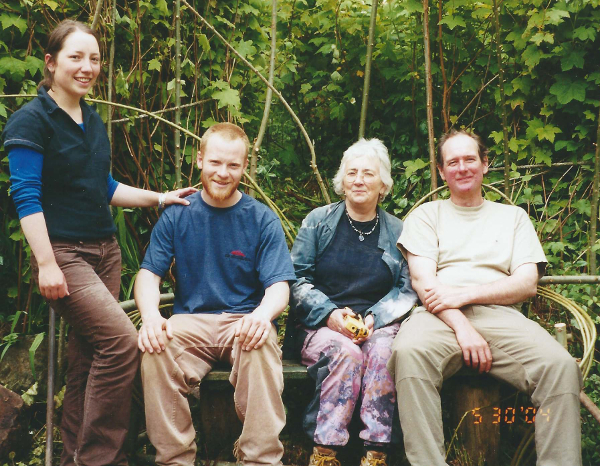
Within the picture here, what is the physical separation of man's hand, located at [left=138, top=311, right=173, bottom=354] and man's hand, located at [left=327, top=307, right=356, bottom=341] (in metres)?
0.70

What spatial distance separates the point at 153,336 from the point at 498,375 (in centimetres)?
140

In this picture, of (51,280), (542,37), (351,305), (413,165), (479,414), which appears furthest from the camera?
(413,165)

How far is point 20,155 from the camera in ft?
7.45

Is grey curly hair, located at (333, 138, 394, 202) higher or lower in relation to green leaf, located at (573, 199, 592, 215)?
higher

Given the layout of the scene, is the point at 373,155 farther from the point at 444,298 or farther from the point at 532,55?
the point at 532,55

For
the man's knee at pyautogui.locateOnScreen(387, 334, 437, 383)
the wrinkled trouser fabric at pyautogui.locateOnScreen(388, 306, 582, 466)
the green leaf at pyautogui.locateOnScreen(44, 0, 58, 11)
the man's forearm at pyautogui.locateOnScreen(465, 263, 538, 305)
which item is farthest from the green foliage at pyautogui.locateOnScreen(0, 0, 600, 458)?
the man's knee at pyautogui.locateOnScreen(387, 334, 437, 383)

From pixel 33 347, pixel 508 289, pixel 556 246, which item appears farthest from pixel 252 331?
pixel 556 246

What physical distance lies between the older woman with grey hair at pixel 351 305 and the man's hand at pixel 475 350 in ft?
1.01

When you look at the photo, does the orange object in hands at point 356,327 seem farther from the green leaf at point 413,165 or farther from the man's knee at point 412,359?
the green leaf at point 413,165

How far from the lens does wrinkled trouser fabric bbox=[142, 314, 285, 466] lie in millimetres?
2348

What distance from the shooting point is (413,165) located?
4.70m

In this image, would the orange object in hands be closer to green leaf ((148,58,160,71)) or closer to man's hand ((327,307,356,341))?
man's hand ((327,307,356,341))

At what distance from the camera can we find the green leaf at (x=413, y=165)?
4637 mm

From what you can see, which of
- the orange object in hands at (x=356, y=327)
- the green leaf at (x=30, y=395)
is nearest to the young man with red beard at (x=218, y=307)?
the orange object in hands at (x=356, y=327)
